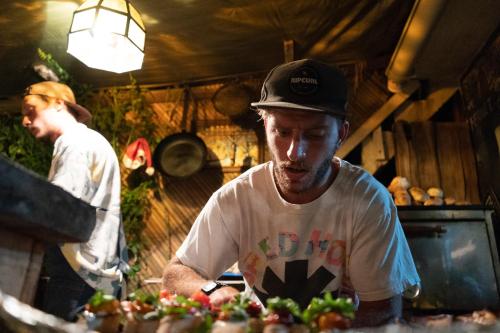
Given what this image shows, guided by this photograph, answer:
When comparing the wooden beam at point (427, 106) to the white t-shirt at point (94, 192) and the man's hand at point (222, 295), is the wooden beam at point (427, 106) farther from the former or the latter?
the man's hand at point (222, 295)

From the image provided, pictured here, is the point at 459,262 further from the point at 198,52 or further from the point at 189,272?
the point at 198,52

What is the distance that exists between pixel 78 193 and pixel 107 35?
4.90 ft

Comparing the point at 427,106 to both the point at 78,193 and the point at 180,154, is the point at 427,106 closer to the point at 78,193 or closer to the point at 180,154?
the point at 180,154

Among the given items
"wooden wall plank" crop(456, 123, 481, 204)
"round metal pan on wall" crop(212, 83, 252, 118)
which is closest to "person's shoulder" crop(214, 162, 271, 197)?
"round metal pan on wall" crop(212, 83, 252, 118)

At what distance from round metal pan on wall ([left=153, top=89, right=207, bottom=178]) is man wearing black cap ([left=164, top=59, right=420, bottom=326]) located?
359 centimetres

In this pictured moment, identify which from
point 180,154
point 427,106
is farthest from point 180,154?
point 427,106

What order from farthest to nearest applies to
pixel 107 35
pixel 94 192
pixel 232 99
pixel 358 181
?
1. pixel 232 99
2. pixel 107 35
3. pixel 94 192
4. pixel 358 181

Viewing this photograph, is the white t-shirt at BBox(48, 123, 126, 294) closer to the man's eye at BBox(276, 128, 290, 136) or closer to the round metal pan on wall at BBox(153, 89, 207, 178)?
the man's eye at BBox(276, 128, 290, 136)

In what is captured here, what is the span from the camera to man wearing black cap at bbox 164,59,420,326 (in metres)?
1.94

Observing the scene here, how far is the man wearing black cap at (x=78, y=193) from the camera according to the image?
273cm

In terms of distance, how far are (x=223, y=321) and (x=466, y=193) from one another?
4749 mm

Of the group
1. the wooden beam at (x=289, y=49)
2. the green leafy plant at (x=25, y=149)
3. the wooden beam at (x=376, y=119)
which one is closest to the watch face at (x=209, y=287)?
the wooden beam at (x=289, y=49)

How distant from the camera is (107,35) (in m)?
3.50

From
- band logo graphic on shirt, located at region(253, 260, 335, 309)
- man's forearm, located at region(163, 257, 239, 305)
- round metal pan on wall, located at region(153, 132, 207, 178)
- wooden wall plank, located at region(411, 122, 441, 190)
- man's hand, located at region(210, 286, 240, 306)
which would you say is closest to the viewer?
man's hand, located at region(210, 286, 240, 306)
